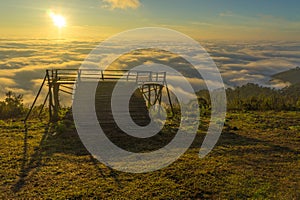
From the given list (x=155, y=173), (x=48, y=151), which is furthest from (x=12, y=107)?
(x=155, y=173)

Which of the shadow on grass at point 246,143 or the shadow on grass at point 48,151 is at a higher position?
the shadow on grass at point 48,151

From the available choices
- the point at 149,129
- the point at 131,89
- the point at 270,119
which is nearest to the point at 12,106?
the point at 131,89

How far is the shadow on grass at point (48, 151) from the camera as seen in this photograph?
10875 mm

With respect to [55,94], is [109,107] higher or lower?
lower

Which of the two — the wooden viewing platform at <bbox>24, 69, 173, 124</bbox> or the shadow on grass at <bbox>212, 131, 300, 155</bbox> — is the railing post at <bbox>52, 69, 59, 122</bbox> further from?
the shadow on grass at <bbox>212, 131, 300, 155</bbox>

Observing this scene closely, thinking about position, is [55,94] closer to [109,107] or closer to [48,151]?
[109,107]

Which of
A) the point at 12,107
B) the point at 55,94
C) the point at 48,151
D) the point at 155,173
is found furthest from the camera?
the point at 12,107

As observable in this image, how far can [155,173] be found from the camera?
1115 cm

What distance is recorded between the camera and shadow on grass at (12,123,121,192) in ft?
35.7

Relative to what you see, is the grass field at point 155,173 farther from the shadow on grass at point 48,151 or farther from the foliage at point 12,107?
the foliage at point 12,107

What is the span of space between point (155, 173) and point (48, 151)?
18.6 ft

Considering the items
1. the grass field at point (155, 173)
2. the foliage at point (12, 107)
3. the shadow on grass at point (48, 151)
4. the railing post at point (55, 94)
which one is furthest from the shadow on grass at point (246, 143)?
the foliage at point (12, 107)

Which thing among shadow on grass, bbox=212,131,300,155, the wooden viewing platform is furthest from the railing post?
shadow on grass, bbox=212,131,300,155

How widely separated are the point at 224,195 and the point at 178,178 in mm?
1860
